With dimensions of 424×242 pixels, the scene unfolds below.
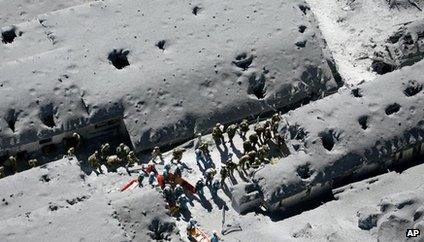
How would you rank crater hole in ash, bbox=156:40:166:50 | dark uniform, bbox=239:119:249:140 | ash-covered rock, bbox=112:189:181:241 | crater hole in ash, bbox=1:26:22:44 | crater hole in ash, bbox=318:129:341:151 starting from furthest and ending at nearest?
crater hole in ash, bbox=1:26:22:44
crater hole in ash, bbox=156:40:166:50
dark uniform, bbox=239:119:249:140
crater hole in ash, bbox=318:129:341:151
ash-covered rock, bbox=112:189:181:241

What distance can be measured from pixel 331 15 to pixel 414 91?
9.15 metres

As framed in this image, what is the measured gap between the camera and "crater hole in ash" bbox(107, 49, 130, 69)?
58688mm

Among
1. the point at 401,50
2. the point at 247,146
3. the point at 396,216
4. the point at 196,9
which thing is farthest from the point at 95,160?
Answer: the point at 401,50

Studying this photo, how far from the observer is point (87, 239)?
157 ft

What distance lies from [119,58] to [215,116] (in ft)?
22.2

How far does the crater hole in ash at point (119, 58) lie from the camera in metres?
58.7

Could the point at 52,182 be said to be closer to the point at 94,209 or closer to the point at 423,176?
the point at 94,209

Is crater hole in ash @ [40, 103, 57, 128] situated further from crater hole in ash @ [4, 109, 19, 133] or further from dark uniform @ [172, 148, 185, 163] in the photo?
dark uniform @ [172, 148, 185, 163]

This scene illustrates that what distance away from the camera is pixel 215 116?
5719cm

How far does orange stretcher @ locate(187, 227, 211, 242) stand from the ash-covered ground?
0.42 meters

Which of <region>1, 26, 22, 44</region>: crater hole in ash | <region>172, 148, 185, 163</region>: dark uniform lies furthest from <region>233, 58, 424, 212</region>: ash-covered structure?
<region>1, 26, 22, 44</region>: crater hole in ash

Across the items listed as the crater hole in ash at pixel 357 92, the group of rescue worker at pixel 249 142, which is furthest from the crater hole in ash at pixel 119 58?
the crater hole in ash at pixel 357 92

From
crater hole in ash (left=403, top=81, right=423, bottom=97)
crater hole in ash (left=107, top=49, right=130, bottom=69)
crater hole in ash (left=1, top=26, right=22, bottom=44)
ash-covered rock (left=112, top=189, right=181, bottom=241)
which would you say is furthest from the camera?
crater hole in ash (left=1, top=26, right=22, bottom=44)

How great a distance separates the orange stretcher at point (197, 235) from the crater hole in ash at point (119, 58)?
1190cm
